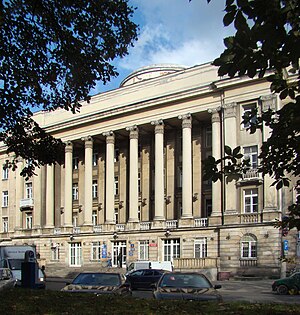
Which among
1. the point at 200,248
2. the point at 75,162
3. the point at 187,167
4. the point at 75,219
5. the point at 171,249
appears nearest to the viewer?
the point at 200,248

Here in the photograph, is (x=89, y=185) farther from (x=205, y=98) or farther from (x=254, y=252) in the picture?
(x=254, y=252)

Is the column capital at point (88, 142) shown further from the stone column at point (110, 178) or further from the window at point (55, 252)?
the window at point (55, 252)

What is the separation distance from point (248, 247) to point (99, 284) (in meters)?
33.4

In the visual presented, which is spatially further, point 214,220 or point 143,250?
point 143,250

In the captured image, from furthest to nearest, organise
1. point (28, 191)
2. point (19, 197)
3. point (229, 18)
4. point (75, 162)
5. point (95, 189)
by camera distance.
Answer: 1. point (19, 197)
2. point (28, 191)
3. point (75, 162)
4. point (95, 189)
5. point (229, 18)

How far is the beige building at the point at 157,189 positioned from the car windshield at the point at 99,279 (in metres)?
29.2

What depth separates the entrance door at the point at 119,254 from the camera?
54.5 meters

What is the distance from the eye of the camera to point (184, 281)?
558 inches

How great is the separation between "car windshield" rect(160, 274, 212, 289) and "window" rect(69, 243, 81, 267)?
45972 mm

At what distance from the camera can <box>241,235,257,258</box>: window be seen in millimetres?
46094

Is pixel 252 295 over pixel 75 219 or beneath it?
beneath

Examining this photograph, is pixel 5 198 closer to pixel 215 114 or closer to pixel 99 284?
pixel 215 114

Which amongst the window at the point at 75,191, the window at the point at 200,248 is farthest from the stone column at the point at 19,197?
the window at the point at 200,248

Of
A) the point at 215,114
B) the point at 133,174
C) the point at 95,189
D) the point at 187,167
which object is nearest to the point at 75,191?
the point at 95,189
